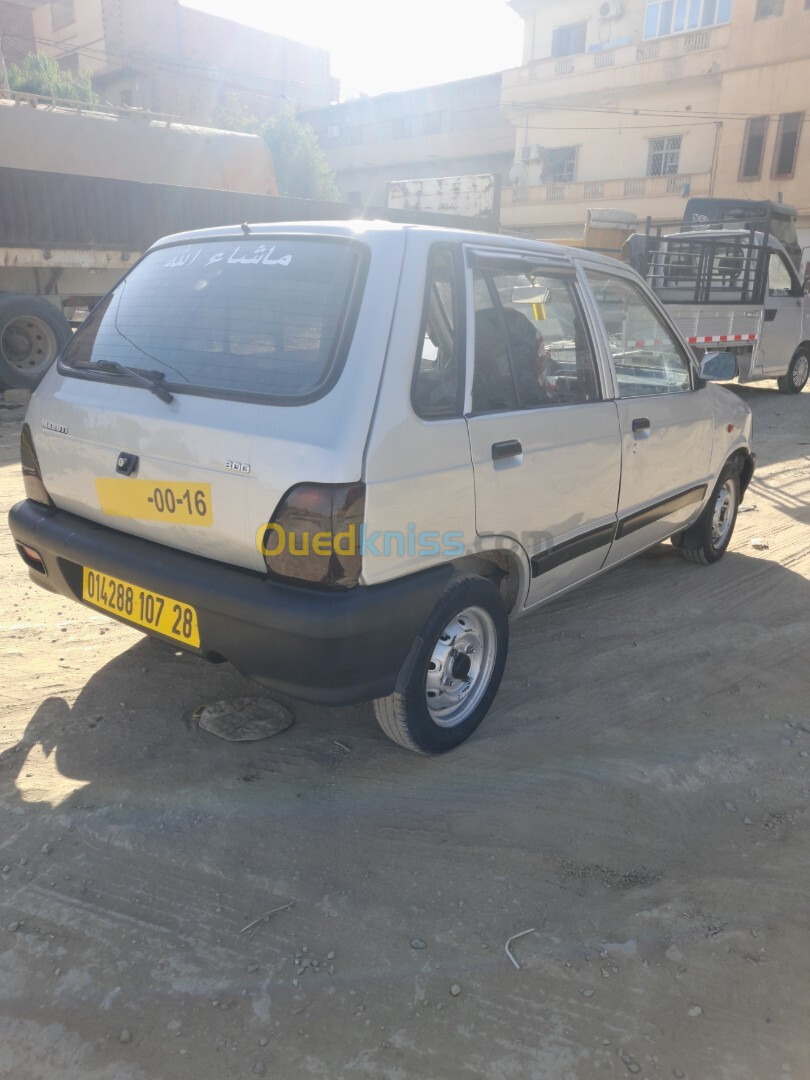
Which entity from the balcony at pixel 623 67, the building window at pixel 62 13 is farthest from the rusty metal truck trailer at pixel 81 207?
the building window at pixel 62 13

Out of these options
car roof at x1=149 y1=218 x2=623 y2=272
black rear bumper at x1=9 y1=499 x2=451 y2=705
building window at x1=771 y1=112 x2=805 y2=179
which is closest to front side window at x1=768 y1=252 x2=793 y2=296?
car roof at x1=149 y1=218 x2=623 y2=272

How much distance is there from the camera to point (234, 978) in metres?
1.89

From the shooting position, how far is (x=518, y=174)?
31438 mm

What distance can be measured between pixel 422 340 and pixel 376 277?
0.23m

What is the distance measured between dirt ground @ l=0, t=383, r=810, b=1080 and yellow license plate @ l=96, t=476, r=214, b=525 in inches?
35.2

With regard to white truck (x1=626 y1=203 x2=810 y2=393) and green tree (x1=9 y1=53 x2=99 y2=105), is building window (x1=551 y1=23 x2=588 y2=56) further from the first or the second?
white truck (x1=626 y1=203 x2=810 y2=393)

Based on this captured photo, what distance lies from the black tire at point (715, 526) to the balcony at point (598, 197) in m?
25.8

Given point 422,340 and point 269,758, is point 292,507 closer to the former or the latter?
point 422,340

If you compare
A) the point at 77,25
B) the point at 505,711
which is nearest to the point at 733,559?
the point at 505,711

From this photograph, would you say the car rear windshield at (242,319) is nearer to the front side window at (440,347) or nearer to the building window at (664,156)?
the front side window at (440,347)

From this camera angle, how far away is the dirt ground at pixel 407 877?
5.77 feet

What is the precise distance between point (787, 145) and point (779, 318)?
18.2m

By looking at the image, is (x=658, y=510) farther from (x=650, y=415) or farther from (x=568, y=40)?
(x=568, y=40)

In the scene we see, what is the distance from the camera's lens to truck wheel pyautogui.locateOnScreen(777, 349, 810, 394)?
37.9 ft
